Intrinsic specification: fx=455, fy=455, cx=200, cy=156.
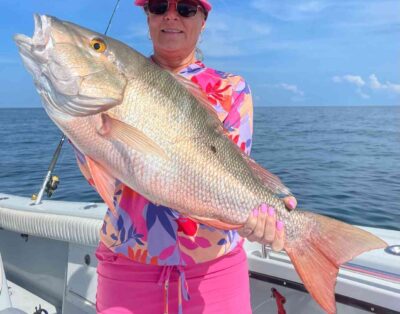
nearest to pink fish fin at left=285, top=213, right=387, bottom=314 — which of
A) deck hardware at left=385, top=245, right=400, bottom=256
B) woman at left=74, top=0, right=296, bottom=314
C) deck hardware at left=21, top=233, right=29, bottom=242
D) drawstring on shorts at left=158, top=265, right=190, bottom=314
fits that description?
woman at left=74, top=0, right=296, bottom=314

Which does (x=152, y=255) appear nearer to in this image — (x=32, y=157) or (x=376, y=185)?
(x=376, y=185)

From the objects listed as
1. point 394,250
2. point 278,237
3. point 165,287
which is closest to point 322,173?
point 394,250

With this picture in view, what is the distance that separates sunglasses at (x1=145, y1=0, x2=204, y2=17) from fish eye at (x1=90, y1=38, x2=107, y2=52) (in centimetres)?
49

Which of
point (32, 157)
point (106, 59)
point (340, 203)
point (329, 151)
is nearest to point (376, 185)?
point (340, 203)

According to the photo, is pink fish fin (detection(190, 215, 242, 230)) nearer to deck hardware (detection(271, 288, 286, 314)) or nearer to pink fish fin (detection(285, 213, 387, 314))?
pink fish fin (detection(285, 213, 387, 314))

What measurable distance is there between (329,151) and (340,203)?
7.69m

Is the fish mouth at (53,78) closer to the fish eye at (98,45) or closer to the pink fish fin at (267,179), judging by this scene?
the fish eye at (98,45)

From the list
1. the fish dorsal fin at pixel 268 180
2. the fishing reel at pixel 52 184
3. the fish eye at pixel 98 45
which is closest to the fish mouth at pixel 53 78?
the fish eye at pixel 98 45

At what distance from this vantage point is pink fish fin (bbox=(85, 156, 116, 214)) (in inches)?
72.1

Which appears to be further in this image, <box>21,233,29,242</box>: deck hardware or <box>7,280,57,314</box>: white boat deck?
<box>21,233,29,242</box>: deck hardware

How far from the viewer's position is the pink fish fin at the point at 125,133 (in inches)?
67.9

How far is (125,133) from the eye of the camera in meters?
1.73

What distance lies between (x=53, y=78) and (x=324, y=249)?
134 centimetres

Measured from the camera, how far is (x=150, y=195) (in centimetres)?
181
